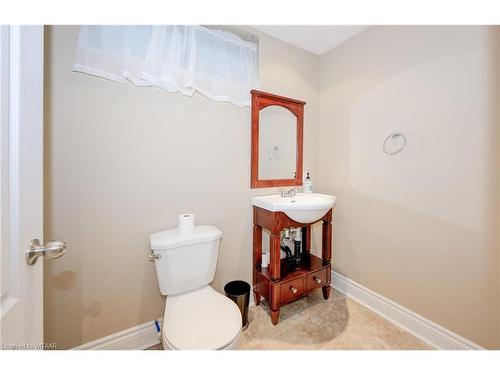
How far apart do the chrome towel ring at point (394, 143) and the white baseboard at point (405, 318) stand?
44.0 inches

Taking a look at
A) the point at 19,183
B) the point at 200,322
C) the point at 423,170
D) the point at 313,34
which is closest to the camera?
the point at 19,183

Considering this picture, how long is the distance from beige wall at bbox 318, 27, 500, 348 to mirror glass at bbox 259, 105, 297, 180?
0.40m

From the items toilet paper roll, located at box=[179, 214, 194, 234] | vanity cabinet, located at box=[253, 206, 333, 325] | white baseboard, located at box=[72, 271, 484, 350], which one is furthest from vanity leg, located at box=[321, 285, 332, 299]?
toilet paper roll, located at box=[179, 214, 194, 234]

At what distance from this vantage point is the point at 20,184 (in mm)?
549

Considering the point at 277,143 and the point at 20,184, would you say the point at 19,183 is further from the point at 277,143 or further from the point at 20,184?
the point at 277,143

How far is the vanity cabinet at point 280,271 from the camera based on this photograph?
1438mm

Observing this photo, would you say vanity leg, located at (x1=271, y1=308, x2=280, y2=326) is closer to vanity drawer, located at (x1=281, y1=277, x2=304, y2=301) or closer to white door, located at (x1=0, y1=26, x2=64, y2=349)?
vanity drawer, located at (x1=281, y1=277, x2=304, y2=301)

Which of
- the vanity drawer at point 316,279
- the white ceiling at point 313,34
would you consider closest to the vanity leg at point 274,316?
the vanity drawer at point 316,279

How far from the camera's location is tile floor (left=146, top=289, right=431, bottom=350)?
132 cm

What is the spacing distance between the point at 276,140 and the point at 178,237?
112cm

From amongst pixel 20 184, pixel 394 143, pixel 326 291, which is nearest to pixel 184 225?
pixel 20 184

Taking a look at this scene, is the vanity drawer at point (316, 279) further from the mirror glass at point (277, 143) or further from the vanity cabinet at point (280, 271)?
the mirror glass at point (277, 143)

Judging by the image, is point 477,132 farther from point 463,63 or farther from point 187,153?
point 187,153

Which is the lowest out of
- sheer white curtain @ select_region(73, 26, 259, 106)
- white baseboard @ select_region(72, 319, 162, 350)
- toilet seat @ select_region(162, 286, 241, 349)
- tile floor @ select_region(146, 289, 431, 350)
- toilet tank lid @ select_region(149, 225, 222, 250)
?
tile floor @ select_region(146, 289, 431, 350)
